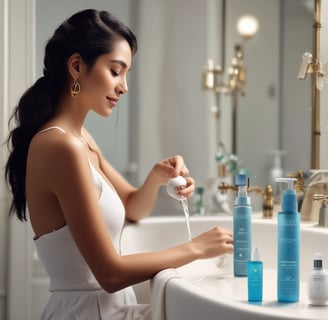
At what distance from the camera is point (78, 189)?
4.32ft

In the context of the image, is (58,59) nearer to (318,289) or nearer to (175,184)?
(175,184)

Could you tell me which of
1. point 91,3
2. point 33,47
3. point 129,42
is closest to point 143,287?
point 129,42

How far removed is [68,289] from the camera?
1432mm

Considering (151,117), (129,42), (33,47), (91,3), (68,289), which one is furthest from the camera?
(151,117)

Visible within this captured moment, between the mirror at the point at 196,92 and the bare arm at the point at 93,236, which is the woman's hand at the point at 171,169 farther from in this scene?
the mirror at the point at 196,92

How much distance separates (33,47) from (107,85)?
714mm

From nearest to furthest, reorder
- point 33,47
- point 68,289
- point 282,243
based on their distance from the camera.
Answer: point 282,243 < point 68,289 < point 33,47

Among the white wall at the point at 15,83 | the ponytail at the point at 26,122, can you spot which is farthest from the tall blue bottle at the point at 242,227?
the white wall at the point at 15,83

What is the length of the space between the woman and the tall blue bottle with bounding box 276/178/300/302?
0.79ft

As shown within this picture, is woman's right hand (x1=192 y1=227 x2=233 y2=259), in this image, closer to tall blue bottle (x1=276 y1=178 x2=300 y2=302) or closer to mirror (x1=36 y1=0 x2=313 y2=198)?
tall blue bottle (x1=276 y1=178 x2=300 y2=302)

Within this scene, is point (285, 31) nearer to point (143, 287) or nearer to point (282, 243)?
point (143, 287)

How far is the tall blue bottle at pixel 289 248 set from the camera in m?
1.12

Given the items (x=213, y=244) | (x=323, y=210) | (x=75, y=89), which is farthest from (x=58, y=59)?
(x=323, y=210)

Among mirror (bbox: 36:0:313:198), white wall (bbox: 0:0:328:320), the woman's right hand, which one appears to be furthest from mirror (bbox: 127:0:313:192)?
the woman's right hand
